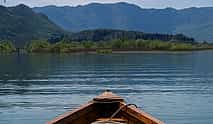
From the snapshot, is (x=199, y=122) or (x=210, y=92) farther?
(x=210, y=92)

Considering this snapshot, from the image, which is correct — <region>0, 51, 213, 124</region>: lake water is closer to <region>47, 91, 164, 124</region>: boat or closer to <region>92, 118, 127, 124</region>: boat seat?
<region>47, 91, 164, 124</region>: boat

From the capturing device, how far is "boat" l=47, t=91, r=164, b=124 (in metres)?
14.8

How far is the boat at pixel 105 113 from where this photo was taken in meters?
14.8

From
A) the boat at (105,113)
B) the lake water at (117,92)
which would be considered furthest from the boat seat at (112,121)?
the lake water at (117,92)

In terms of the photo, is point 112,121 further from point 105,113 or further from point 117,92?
point 117,92

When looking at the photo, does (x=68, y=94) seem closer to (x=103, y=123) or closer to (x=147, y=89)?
(x=147, y=89)

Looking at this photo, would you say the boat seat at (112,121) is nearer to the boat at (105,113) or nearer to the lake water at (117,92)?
the boat at (105,113)

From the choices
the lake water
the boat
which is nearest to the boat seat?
the boat

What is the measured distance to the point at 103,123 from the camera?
13719 mm

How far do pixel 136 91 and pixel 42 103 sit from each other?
1707cm

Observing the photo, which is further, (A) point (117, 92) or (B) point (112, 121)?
(A) point (117, 92)

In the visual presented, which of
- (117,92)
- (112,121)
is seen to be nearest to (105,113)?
(112,121)

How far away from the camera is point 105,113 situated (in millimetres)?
15438

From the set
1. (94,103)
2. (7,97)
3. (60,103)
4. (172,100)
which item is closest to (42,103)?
(60,103)
